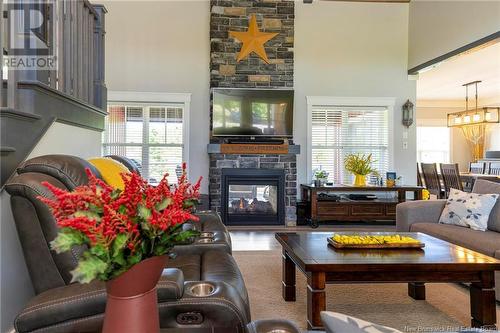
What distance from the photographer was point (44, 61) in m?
2.14

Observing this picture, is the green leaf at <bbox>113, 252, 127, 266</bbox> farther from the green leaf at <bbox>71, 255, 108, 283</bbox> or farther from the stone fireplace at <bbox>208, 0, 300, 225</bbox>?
the stone fireplace at <bbox>208, 0, 300, 225</bbox>

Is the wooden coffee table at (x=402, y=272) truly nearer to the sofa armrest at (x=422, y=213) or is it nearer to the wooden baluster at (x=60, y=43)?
the sofa armrest at (x=422, y=213)

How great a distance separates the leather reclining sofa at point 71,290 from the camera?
4.07 feet

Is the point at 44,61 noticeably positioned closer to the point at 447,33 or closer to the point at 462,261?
the point at 462,261

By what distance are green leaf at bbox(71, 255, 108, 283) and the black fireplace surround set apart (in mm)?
5334

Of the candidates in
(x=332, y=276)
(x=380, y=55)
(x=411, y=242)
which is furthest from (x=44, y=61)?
(x=380, y=55)

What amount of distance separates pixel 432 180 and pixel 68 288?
727 cm

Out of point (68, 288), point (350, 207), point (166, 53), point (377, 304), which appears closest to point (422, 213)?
point (377, 304)

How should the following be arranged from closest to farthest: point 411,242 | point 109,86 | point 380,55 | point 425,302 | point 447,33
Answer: point 411,242, point 425,302, point 447,33, point 109,86, point 380,55

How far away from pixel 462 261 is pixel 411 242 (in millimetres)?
404

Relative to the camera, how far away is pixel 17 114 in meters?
1.68

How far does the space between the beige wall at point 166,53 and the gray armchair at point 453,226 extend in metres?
3.47

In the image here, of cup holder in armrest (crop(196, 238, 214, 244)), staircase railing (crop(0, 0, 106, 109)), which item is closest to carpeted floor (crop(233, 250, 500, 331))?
cup holder in armrest (crop(196, 238, 214, 244))

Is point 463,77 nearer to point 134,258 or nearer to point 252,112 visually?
point 252,112
